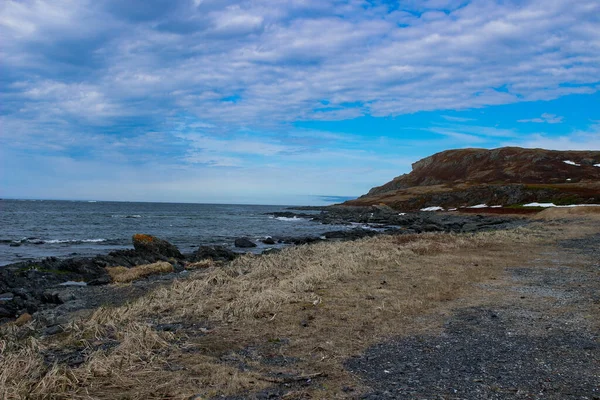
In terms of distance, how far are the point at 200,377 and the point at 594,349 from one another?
19.1ft

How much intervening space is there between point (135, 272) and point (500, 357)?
667 inches

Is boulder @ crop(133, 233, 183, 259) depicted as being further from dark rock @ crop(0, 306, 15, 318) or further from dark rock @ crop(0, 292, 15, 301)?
dark rock @ crop(0, 306, 15, 318)

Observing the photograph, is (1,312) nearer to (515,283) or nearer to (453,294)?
(453,294)

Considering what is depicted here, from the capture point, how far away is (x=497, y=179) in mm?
101312

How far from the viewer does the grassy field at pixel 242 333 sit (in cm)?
525

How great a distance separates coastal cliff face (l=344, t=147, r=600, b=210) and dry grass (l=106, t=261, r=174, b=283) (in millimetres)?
55206

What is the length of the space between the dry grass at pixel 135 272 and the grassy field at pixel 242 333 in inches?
264

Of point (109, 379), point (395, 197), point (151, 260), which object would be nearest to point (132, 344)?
point (109, 379)

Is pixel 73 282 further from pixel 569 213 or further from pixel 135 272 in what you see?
pixel 569 213

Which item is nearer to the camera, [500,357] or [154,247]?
[500,357]

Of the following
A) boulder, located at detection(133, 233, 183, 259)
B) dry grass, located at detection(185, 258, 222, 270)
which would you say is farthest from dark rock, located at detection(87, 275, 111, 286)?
boulder, located at detection(133, 233, 183, 259)

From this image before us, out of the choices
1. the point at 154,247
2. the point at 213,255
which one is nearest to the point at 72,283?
the point at 154,247

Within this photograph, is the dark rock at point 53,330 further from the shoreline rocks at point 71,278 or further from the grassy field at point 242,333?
the shoreline rocks at point 71,278

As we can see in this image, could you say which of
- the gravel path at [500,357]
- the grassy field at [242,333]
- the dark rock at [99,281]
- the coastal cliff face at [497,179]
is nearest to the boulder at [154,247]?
the dark rock at [99,281]
